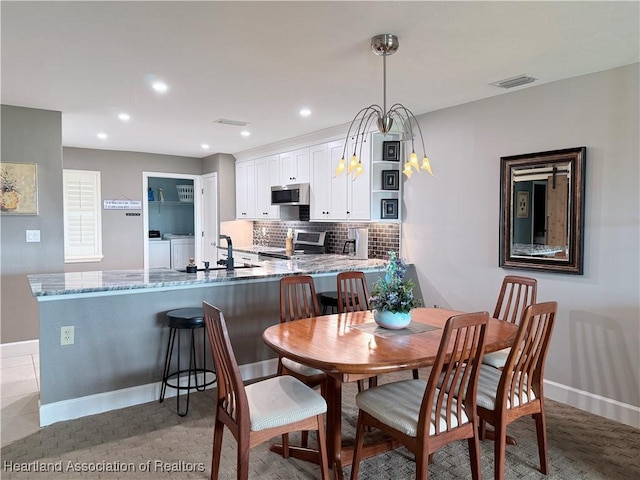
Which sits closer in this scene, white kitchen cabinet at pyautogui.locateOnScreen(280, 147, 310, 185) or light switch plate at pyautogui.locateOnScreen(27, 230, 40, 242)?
light switch plate at pyautogui.locateOnScreen(27, 230, 40, 242)

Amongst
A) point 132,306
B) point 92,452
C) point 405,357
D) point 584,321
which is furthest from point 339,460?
point 584,321

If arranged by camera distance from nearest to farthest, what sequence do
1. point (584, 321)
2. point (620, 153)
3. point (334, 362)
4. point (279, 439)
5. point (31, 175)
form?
point (334, 362), point (279, 439), point (620, 153), point (584, 321), point (31, 175)

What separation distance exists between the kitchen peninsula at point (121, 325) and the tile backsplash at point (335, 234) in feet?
4.86

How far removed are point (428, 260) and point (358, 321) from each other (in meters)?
1.76

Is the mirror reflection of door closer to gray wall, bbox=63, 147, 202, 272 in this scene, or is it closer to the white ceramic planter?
the white ceramic planter

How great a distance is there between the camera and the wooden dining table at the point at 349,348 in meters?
1.99

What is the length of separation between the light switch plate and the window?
2.25 m

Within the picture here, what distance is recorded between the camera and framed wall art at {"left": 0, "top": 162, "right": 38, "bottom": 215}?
4113 mm

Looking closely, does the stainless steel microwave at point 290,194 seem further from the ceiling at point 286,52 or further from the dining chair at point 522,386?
the dining chair at point 522,386

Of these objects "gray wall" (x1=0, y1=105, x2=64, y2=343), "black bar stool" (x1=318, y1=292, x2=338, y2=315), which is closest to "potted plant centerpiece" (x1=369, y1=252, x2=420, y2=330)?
"black bar stool" (x1=318, y1=292, x2=338, y2=315)

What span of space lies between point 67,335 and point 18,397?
2.87 ft

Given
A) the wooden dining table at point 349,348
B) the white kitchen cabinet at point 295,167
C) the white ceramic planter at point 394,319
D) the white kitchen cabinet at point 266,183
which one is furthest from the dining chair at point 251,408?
the white kitchen cabinet at point 266,183

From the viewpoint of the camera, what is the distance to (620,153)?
116 inches

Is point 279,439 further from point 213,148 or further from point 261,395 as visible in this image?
point 213,148
